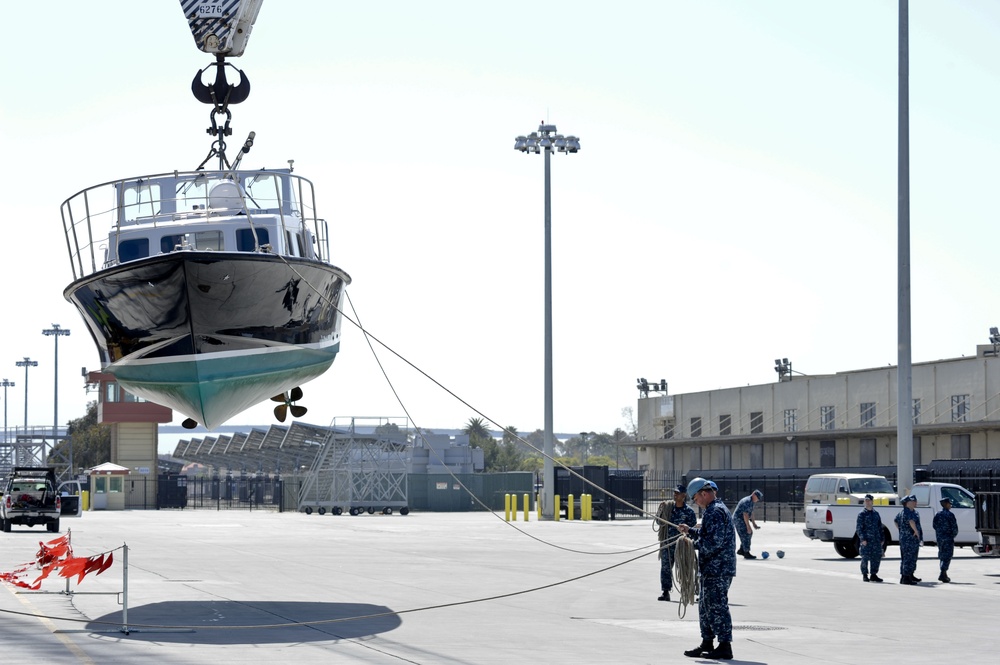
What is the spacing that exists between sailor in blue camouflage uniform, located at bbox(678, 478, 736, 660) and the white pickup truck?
16829 mm

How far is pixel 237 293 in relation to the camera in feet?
59.6

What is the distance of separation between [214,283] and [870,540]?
A: 12545 millimetres

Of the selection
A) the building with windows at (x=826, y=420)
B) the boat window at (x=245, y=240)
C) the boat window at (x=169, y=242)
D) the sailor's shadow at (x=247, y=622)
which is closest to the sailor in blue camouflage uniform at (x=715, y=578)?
the sailor's shadow at (x=247, y=622)

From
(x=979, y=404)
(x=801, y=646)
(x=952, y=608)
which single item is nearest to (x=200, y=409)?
(x=801, y=646)

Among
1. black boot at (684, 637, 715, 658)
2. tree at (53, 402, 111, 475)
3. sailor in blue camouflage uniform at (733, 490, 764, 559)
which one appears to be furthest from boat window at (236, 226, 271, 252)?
tree at (53, 402, 111, 475)

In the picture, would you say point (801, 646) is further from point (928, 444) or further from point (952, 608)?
point (928, 444)

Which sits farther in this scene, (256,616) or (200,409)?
(200,409)

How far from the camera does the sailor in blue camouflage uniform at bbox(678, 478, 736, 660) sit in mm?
12516

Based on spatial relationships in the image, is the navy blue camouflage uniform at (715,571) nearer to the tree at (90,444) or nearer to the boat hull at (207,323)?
the boat hull at (207,323)

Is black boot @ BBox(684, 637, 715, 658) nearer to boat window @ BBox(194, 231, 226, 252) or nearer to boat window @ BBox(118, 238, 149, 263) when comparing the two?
boat window @ BBox(194, 231, 226, 252)

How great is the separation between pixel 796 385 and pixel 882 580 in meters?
47.8

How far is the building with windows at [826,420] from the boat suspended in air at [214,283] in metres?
38.3

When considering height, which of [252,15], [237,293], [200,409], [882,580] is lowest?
[882,580]

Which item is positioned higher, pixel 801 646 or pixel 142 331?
pixel 142 331
